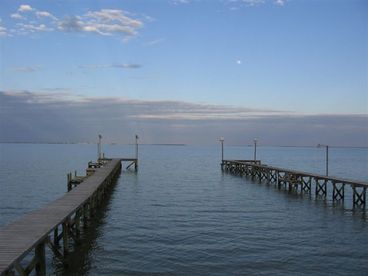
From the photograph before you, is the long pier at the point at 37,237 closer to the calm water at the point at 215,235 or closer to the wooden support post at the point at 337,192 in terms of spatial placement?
the calm water at the point at 215,235

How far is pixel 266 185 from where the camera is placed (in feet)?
135

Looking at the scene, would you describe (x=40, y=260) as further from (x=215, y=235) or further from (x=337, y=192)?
(x=337, y=192)

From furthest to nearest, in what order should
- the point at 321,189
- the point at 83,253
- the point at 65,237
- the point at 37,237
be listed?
1. the point at 321,189
2. the point at 83,253
3. the point at 65,237
4. the point at 37,237

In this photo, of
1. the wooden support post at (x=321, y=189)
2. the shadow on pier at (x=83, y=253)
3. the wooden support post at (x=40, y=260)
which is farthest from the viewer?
the wooden support post at (x=321, y=189)

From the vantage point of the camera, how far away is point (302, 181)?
36.0 meters

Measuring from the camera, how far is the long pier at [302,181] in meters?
28.2

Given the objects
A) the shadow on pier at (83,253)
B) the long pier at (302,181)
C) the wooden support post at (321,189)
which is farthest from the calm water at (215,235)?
the wooden support post at (321,189)

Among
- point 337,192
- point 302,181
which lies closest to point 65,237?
point 337,192

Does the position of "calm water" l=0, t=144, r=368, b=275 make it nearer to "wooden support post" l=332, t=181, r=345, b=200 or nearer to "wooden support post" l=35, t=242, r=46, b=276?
"wooden support post" l=332, t=181, r=345, b=200

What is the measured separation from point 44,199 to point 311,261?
20.0 metres

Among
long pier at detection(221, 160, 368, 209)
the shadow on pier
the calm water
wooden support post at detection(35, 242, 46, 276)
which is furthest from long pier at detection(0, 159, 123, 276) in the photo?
long pier at detection(221, 160, 368, 209)

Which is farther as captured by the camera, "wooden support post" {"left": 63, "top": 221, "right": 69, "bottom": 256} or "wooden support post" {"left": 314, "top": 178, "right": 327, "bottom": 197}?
"wooden support post" {"left": 314, "top": 178, "right": 327, "bottom": 197}

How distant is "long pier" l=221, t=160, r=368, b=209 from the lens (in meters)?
28.2

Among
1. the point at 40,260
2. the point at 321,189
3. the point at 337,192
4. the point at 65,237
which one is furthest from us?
the point at 321,189
